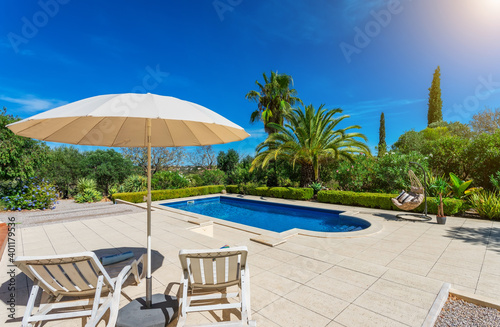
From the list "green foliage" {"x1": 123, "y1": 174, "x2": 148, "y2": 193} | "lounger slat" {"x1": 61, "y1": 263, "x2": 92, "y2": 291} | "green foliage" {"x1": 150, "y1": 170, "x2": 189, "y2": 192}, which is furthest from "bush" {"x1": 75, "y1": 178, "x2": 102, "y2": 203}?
"lounger slat" {"x1": 61, "y1": 263, "x2": 92, "y2": 291}

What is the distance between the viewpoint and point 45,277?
7.29 feet

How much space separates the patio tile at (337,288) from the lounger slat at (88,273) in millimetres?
2714

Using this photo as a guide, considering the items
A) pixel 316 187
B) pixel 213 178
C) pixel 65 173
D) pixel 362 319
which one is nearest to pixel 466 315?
pixel 362 319

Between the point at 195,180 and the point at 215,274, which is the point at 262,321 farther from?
the point at 195,180

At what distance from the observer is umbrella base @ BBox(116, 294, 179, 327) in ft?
7.83

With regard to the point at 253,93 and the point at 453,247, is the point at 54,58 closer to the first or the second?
the point at 253,93

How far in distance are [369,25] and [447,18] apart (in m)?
3.46

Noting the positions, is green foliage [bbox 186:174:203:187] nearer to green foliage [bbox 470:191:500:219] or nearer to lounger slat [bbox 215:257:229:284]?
green foliage [bbox 470:191:500:219]

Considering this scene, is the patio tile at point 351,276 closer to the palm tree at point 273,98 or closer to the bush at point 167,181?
the bush at point 167,181

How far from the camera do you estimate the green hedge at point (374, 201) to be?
876 cm

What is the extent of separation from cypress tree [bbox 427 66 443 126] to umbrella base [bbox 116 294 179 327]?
44.3 m

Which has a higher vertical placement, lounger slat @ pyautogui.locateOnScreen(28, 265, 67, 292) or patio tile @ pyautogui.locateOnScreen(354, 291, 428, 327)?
lounger slat @ pyautogui.locateOnScreen(28, 265, 67, 292)

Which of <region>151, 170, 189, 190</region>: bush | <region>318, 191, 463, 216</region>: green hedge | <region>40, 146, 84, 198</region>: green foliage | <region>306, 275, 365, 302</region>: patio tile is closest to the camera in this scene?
<region>306, 275, 365, 302</region>: patio tile

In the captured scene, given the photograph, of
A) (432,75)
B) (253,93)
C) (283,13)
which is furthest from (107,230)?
(432,75)
